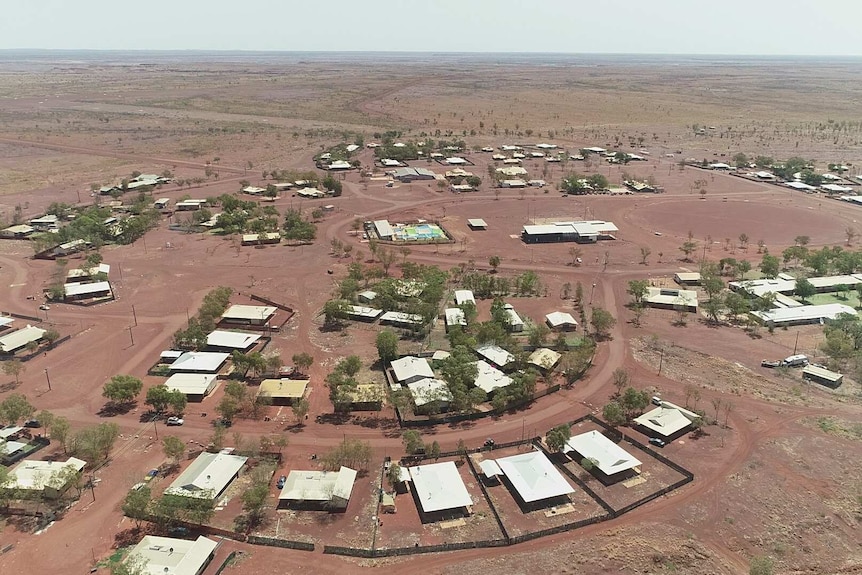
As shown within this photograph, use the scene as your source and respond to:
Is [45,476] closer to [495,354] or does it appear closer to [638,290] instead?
[495,354]

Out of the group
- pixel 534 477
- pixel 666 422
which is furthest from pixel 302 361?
pixel 666 422

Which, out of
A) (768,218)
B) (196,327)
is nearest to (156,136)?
(196,327)

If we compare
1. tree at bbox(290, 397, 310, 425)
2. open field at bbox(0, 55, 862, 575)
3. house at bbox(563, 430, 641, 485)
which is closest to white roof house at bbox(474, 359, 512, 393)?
open field at bbox(0, 55, 862, 575)

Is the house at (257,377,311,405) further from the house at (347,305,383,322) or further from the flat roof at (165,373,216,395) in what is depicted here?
the house at (347,305,383,322)

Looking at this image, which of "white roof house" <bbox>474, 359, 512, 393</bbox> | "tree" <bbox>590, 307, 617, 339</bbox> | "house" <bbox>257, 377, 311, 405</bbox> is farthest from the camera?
"tree" <bbox>590, 307, 617, 339</bbox>

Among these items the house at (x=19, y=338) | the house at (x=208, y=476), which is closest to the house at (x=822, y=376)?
the house at (x=208, y=476)

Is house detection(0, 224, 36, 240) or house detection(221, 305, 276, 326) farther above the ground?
house detection(0, 224, 36, 240)

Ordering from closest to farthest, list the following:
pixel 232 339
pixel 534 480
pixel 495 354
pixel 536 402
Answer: pixel 534 480, pixel 536 402, pixel 495 354, pixel 232 339
